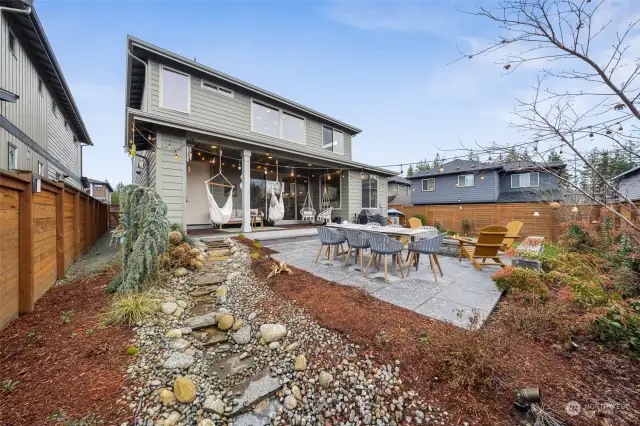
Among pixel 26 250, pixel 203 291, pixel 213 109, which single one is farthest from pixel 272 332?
pixel 213 109

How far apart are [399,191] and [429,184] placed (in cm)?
660

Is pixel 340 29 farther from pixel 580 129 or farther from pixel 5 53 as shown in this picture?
pixel 5 53

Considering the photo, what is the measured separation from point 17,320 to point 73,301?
0.54 metres

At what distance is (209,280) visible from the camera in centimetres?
368

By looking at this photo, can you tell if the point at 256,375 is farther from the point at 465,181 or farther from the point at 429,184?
the point at 429,184

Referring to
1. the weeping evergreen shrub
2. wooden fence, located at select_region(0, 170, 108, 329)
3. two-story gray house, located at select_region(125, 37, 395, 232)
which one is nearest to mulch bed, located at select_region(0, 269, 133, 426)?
wooden fence, located at select_region(0, 170, 108, 329)

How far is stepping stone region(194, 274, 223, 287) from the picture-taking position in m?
3.59

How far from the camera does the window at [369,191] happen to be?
428 inches

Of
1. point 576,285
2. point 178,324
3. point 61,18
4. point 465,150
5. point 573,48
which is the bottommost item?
point 178,324

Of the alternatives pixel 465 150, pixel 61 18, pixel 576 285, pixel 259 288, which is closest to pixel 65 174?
pixel 61 18

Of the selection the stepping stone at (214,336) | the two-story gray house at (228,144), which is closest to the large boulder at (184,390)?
the stepping stone at (214,336)

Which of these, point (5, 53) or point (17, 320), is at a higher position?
point (5, 53)

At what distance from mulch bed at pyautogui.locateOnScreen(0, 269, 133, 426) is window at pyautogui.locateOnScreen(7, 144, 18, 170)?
4541 millimetres

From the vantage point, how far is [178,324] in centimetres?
265
